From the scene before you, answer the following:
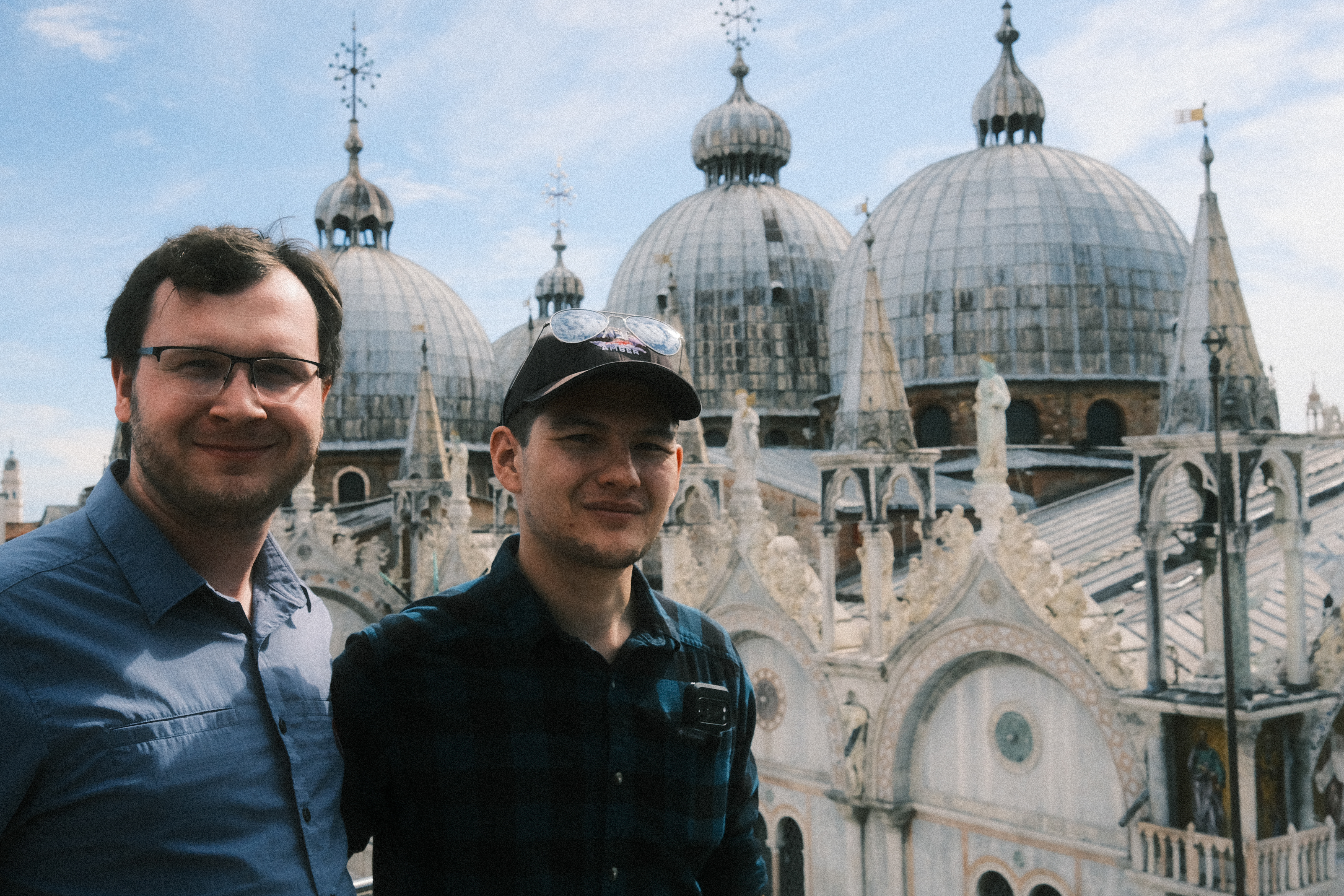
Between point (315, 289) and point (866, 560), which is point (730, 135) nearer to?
point (866, 560)

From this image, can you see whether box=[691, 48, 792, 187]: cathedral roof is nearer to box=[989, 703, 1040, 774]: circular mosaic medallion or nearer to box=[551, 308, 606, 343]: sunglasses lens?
box=[989, 703, 1040, 774]: circular mosaic medallion

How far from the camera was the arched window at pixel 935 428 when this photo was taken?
2861 centimetres

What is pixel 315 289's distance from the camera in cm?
335

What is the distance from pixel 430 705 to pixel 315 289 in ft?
4.07

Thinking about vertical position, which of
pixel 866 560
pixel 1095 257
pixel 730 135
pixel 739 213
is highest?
pixel 730 135

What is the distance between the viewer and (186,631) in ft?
9.53

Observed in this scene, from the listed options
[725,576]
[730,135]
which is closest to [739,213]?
[730,135]

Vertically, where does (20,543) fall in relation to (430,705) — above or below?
above

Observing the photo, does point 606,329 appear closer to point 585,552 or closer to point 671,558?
point 585,552

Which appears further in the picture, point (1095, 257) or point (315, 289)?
point (1095, 257)

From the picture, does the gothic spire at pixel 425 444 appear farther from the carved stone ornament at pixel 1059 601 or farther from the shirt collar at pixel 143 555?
the shirt collar at pixel 143 555

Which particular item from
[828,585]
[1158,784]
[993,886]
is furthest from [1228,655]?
[828,585]

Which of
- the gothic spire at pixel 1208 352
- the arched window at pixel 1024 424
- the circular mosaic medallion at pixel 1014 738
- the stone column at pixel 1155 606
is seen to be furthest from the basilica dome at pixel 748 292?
the stone column at pixel 1155 606

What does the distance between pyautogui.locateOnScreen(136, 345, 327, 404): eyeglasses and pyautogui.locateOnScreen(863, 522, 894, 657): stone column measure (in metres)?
14.6
